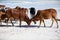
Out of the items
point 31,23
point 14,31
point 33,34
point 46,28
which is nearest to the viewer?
point 33,34

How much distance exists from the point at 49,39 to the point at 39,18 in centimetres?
306

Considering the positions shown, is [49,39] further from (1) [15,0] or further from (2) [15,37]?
(1) [15,0]

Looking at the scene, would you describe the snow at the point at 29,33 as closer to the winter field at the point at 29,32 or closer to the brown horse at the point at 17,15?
the winter field at the point at 29,32

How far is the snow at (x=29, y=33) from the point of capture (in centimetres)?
1111

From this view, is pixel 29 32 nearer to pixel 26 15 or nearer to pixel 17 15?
pixel 26 15

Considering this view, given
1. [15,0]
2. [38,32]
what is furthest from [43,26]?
[15,0]

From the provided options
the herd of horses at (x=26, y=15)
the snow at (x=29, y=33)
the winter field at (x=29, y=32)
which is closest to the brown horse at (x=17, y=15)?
the herd of horses at (x=26, y=15)

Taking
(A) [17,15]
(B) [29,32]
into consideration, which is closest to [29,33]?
(B) [29,32]

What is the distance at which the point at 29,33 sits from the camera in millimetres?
12000

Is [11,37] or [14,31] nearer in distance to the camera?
[11,37]

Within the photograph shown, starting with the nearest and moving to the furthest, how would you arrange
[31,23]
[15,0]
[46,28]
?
[46,28] → [31,23] → [15,0]

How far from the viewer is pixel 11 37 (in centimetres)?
1112

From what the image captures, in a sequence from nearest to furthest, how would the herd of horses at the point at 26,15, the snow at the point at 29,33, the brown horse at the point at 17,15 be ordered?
1. the snow at the point at 29,33
2. the herd of horses at the point at 26,15
3. the brown horse at the point at 17,15

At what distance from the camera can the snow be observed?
437 inches
